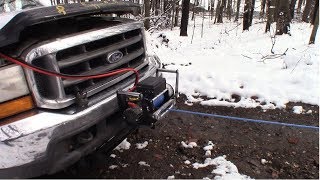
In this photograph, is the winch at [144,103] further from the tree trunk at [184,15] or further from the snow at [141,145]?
the tree trunk at [184,15]

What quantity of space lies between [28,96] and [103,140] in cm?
73

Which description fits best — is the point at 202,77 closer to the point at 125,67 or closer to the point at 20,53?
the point at 125,67

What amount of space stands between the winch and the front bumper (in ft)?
0.85

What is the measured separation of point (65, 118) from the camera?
2482 millimetres

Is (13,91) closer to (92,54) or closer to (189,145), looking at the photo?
(92,54)

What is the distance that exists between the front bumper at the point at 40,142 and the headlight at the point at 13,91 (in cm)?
10

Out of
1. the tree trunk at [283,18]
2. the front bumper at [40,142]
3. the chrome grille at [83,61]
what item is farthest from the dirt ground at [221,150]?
the tree trunk at [283,18]

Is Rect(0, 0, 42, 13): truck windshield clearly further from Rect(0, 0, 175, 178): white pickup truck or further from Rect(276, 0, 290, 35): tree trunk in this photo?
Rect(276, 0, 290, 35): tree trunk

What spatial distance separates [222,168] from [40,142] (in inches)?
69.2

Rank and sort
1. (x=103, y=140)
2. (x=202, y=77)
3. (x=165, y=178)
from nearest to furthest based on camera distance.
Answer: (x=103, y=140) → (x=165, y=178) → (x=202, y=77)

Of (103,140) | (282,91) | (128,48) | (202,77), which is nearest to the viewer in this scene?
(103,140)

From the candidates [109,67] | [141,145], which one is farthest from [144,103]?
[141,145]

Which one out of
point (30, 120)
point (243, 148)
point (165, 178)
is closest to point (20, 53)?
point (30, 120)

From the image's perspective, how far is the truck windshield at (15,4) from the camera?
3.70m
